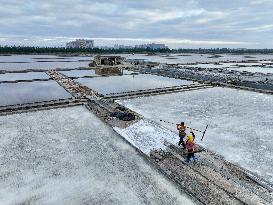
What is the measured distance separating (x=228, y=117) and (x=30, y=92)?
646 inches

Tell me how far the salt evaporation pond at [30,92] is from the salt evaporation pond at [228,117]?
20.4 ft

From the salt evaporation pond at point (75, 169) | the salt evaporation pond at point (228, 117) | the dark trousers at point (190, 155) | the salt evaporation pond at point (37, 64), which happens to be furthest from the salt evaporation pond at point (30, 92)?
the salt evaporation pond at point (37, 64)

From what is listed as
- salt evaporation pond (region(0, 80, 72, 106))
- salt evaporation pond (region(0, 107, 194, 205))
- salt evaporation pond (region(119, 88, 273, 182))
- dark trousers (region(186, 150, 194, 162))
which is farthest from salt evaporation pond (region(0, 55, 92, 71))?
dark trousers (region(186, 150, 194, 162))

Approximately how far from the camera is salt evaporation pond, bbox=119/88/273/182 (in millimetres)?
11734

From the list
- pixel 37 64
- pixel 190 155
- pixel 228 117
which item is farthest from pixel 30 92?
pixel 37 64

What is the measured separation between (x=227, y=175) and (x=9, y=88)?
22.9m

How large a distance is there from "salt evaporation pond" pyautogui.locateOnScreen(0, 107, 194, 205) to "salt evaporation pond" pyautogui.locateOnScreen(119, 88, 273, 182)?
11.6 feet

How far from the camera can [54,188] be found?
30.3 feet

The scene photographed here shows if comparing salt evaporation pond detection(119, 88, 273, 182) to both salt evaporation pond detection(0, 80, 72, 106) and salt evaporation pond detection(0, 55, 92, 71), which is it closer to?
salt evaporation pond detection(0, 80, 72, 106)

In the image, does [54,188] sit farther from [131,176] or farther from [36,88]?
[36,88]

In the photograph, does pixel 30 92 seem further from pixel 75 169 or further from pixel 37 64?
pixel 37 64

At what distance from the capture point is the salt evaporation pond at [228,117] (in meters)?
11.7

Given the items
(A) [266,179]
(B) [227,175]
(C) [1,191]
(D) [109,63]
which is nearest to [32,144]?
(C) [1,191]

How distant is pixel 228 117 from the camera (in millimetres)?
17406
